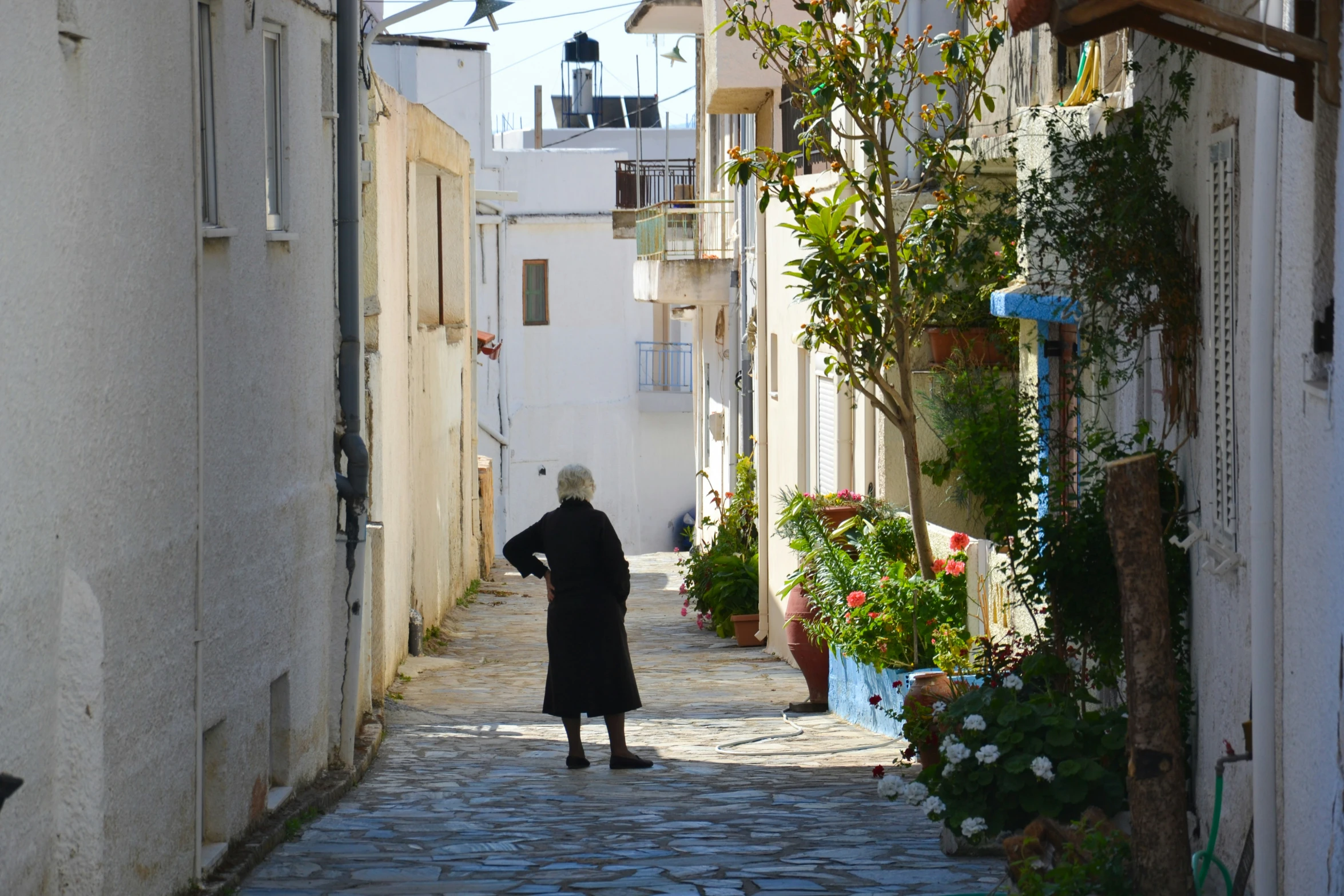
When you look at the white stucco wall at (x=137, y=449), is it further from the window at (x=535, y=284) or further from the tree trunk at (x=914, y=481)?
the window at (x=535, y=284)

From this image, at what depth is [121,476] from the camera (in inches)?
223

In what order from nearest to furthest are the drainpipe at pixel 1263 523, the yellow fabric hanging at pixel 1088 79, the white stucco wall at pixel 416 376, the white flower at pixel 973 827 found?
the drainpipe at pixel 1263 523 → the white flower at pixel 973 827 → the yellow fabric hanging at pixel 1088 79 → the white stucco wall at pixel 416 376

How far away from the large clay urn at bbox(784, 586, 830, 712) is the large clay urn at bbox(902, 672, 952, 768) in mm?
2758

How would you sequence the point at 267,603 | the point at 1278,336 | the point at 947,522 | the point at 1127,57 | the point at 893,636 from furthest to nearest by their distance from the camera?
the point at 947,522 → the point at 893,636 → the point at 267,603 → the point at 1127,57 → the point at 1278,336

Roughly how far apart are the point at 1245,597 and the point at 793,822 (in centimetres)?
A: 333

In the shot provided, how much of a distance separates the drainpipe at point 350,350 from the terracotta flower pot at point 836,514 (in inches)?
173

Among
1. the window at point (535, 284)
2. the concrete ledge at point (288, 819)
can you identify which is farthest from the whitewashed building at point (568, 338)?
the concrete ledge at point (288, 819)

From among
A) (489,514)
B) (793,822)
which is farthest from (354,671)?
(489,514)

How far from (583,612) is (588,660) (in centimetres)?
29

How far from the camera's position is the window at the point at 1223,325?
5.54 m

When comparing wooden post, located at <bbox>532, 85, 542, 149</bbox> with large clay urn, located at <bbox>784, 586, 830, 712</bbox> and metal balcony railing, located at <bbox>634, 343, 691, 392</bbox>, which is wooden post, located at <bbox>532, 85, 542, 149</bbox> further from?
large clay urn, located at <bbox>784, 586, 830, 712</bbox>

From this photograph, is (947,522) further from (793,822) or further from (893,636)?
(793,822)

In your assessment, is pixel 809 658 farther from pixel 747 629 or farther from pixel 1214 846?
pixel 1214 846

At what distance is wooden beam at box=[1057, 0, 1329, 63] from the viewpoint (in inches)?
158
